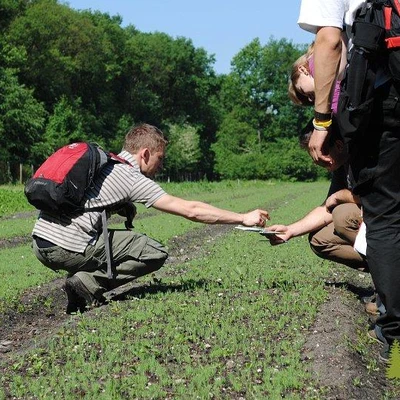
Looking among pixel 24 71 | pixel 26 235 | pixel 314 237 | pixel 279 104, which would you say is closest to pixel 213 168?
pixel 279 104

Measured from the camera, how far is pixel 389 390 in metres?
4.94

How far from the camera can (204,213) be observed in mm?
7324

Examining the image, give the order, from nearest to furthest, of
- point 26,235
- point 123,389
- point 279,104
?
point 123,389
point 26,235
point 279,104

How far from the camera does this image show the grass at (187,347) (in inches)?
186

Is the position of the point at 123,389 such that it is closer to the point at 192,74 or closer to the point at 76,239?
the point at 76,239

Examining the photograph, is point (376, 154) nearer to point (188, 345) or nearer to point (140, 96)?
point (188, 345)

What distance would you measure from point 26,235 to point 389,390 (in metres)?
14.0

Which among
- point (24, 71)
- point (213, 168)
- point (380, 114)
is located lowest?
point (213, 168)

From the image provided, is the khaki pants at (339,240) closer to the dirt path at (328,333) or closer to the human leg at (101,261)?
the dirt path at (328,333)

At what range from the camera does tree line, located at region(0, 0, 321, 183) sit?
221ft

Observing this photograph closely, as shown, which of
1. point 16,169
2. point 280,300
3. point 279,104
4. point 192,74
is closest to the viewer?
point 280,300

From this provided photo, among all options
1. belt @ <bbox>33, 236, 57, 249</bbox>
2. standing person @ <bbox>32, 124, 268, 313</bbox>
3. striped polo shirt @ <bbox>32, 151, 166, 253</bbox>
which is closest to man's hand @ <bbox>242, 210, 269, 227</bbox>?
standing person @ <bbox>32, 124, 268, 313</bbox>

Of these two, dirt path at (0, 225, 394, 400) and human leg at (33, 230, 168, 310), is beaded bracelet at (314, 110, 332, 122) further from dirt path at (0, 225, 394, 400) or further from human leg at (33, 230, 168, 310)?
human leg at (33, 230, 168, 310)

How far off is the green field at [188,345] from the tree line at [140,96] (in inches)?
2059
